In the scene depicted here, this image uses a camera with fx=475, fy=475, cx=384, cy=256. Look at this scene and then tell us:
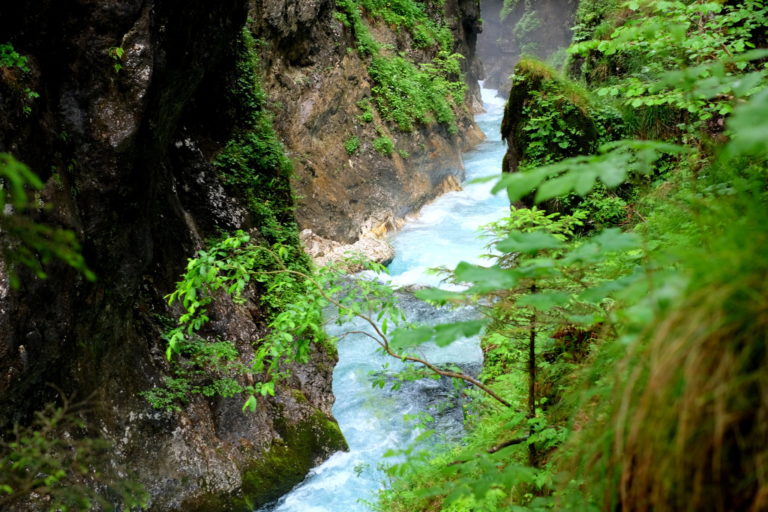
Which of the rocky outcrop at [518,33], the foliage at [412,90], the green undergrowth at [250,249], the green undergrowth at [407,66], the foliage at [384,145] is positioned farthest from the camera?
the rocky outcrop at [518,33]

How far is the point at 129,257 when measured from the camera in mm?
5090

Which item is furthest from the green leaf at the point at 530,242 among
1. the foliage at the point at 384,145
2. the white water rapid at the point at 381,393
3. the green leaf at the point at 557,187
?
the foliage at the point at 384,145

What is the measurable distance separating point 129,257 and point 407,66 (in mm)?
15299

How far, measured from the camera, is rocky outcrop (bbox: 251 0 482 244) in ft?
40.2

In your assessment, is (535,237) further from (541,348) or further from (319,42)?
(319,42)

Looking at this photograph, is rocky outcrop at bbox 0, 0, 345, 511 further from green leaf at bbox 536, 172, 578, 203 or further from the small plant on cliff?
green leaf at bbox 536, 172, 578, 203

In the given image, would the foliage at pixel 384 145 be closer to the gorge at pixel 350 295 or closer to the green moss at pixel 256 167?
the gorge at pixel 350 295

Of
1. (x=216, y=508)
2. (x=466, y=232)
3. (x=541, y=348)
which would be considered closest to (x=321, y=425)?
(x=216, y=508)

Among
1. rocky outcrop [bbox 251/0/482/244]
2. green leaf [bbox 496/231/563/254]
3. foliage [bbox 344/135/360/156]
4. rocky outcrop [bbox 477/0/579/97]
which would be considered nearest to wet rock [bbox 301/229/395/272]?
rocky outcrop [bbox 251/0/482/244]

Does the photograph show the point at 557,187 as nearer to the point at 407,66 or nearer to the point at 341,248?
the point at 341,248

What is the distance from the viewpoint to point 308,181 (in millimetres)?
13078

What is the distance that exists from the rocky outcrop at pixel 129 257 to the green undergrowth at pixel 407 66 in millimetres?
9593

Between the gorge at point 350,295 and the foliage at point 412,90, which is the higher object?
the foliage at point 412,90

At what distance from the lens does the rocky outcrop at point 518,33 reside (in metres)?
43.3
